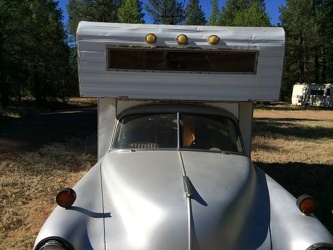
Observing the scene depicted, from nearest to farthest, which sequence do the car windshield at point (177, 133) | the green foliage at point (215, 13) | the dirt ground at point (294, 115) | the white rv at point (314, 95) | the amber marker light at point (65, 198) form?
the amber marker light at point (65, 198) < the car windshield at point (177, 133) < the dirt ground at point (294, 115) < the white rv at point (314, 95) < the green foliage at point (215, 13)

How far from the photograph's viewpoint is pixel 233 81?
17.5 ft

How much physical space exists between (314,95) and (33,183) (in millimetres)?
41007

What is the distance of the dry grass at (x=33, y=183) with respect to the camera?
221 inches

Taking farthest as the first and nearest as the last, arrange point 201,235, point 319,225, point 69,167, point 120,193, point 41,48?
point 41,48
point 69,167
point 120,193
point 319,225
point 201,235

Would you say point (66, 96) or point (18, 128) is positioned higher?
point (18, 128)

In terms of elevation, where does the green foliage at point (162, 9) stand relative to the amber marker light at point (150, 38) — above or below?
above

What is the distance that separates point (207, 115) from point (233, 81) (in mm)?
587

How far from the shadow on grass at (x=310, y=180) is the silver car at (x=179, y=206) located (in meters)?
2.35

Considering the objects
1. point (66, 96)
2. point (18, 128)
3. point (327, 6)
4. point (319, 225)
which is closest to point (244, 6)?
point (327, 6)

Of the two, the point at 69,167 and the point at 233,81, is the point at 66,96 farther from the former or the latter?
the point at 233,81

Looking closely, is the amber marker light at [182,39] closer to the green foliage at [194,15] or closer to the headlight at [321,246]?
the headlight at [321,246]

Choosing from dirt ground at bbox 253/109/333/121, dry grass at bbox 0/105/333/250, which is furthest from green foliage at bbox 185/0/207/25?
dry grass at bbox 0/105/333/250

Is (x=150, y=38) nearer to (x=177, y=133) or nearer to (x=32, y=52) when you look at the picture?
(x=177, y=133)

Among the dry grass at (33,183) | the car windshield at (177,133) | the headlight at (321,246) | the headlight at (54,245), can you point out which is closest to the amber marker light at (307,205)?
the headlight at (321,246)
